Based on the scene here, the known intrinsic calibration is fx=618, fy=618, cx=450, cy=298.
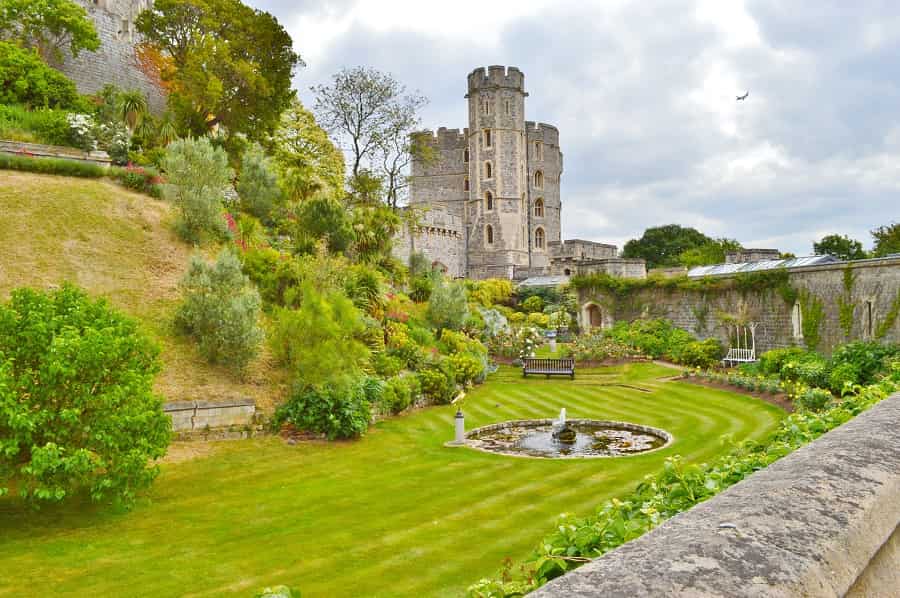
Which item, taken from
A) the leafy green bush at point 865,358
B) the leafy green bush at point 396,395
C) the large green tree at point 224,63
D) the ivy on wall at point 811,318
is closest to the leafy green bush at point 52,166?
the large green tree at point 224,63

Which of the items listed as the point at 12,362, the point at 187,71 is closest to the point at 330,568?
the point at 12,362

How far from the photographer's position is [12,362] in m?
7.73

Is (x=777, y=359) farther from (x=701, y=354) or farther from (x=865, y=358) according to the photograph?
(x=701, y=354)

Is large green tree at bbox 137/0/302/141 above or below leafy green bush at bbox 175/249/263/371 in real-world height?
above

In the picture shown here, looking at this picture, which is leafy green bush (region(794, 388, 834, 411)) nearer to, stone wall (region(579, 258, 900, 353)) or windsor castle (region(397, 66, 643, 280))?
stone wall (region(579, 258, 900, 353))

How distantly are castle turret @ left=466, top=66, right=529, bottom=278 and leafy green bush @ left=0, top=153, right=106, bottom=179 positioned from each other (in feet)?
125

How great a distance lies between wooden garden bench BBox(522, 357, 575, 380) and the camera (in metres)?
24.3

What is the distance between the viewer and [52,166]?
20516mm

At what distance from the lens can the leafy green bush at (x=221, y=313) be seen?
559 inches

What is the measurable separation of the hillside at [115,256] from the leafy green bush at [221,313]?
1.27 ft

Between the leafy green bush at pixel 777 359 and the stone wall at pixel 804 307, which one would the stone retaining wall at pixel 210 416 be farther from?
the stone wall at pixel 804 307

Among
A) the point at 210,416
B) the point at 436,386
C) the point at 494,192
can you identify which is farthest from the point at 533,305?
the point at 210,416

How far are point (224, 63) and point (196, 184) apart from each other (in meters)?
12.0

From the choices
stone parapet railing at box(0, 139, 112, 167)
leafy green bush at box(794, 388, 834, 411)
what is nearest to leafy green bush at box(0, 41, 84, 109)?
stone parapet railing at box(0, 139, 112, 167)
